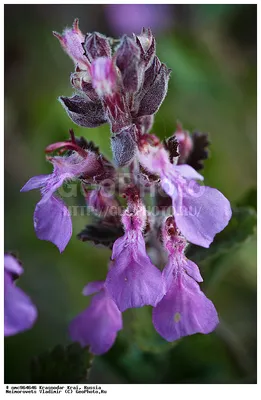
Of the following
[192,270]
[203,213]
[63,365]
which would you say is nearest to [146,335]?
[63,365]

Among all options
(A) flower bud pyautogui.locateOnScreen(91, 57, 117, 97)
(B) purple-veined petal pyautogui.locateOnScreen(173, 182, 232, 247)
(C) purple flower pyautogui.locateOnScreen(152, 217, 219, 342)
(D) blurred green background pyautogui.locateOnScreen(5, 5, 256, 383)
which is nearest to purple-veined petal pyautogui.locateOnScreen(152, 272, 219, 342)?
(C) purple flower pyautogui.locateOnScreen(152, 217, 219, 342)

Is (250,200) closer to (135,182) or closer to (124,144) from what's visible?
(135,182)

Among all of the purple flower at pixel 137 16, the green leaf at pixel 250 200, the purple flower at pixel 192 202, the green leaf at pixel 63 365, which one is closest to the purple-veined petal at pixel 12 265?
the green leaf at pixel 63 365

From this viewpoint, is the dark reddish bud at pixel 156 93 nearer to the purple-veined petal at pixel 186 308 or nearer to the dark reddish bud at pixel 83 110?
the dark reddish bud at pixel 83 110

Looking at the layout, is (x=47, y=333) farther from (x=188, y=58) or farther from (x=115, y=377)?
(x=188, y=58)

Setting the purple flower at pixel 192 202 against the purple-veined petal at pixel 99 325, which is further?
the purple-veined petal at pixel 99 325
